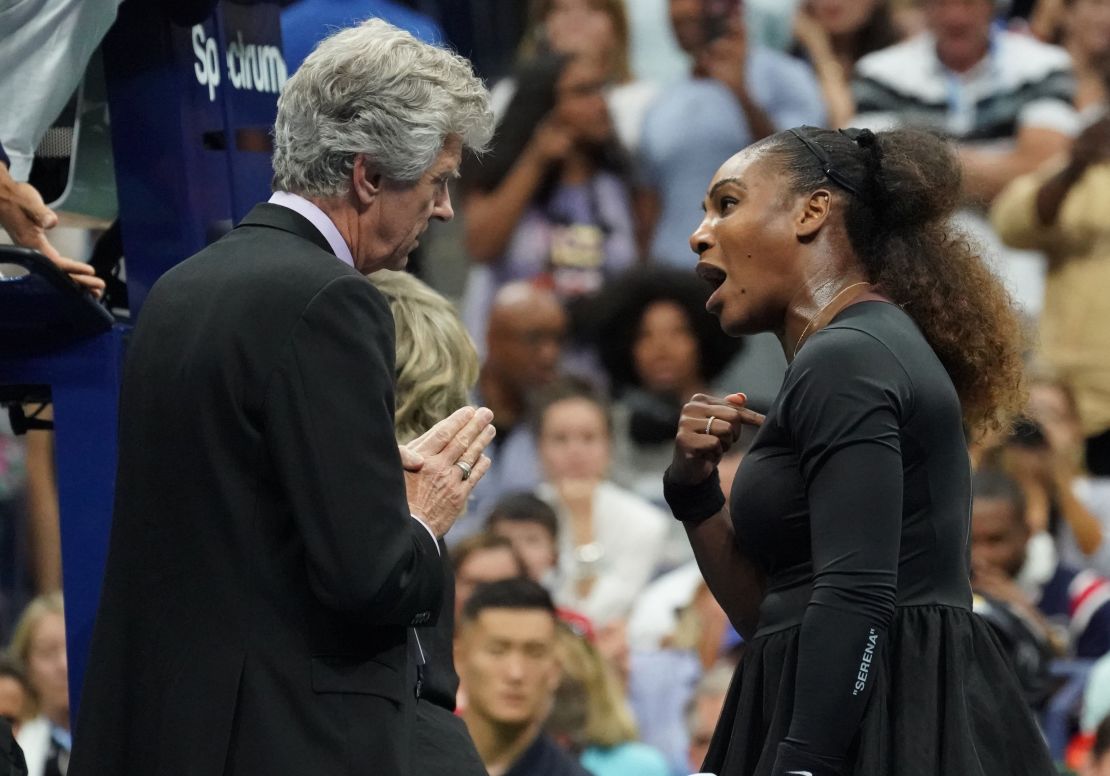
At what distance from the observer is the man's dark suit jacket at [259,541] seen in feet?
7.78

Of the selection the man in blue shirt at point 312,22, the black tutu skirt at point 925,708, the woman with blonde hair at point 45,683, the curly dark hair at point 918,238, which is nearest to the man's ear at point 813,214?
the curly dark hair at point 918,238

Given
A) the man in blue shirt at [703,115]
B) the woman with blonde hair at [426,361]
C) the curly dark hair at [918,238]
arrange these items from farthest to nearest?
the man in blue shirt at [703,115] → the woman with blonde hair at [426,361] → the curly dark hair at [918,238]

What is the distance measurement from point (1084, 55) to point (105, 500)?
469 centimetres

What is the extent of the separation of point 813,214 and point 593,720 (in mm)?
2409

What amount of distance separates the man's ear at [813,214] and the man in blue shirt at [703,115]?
3811 mm

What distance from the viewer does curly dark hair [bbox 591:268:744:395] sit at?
21.3ft

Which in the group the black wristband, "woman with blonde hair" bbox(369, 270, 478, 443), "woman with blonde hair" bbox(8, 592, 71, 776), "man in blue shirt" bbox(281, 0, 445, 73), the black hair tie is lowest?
"woman with blonde hair" bbox(8, 592, 71, 776)

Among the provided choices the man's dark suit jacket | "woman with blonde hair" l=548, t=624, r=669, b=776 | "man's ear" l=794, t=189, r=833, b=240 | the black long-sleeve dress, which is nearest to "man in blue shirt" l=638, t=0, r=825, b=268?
"woman with blonde hair" l=548, t=624, r=669, b=776

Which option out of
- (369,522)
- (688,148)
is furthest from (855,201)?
(688,148)

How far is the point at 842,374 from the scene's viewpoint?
259 centimetres

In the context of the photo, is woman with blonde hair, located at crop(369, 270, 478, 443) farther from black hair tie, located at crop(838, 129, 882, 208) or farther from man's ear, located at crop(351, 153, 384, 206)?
black hair tie, located at crop(838, 129, 882, 208)

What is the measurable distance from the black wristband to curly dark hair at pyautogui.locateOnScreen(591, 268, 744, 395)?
346cm

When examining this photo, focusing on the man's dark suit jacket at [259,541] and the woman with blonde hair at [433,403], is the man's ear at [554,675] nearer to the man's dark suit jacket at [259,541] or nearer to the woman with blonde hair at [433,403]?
the woman with blonde hair at [433,403]

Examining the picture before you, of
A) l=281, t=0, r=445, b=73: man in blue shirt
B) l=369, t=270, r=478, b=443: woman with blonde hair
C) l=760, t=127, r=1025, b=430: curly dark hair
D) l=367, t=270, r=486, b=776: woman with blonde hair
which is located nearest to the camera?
l=760, t=127, r=1025, b=430: curly dark hair
